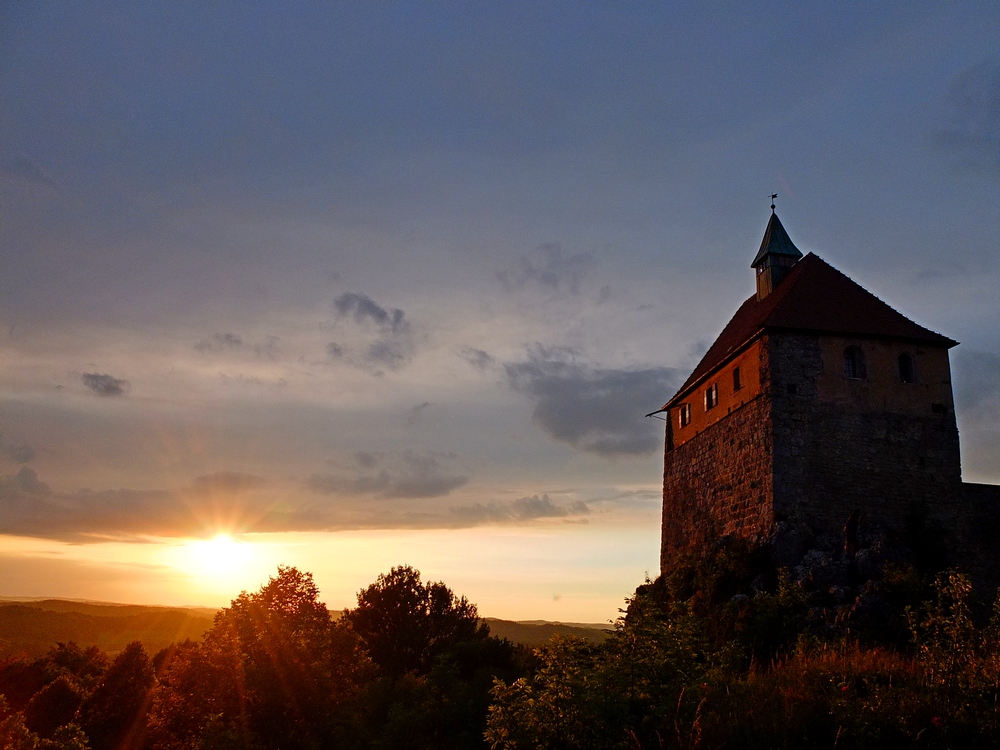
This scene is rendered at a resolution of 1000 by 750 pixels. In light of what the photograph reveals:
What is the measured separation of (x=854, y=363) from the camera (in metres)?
28.3

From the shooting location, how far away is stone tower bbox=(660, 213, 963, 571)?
26.7 meters

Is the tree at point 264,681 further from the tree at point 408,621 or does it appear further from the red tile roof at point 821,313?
the red tile roof at point 821,313

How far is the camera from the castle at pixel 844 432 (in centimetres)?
2670

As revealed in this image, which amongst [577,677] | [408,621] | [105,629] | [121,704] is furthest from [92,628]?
[577,677]

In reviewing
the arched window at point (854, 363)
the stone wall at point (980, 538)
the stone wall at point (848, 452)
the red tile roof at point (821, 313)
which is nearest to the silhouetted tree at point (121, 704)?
the stone wall at point (848, 452)

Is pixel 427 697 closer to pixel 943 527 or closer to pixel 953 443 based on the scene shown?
pixel 943 527

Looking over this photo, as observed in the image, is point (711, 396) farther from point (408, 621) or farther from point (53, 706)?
point (53, 706)

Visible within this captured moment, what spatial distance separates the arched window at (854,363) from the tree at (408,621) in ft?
72.7

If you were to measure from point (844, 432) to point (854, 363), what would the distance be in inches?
114

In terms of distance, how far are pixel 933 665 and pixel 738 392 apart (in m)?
19.5

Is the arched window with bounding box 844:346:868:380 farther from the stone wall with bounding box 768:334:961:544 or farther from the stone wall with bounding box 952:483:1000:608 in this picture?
the stone wall with bounding box 952:483:1000:608

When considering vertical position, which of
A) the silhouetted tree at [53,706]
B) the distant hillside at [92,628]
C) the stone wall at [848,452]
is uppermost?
the stone wall at [848,452]

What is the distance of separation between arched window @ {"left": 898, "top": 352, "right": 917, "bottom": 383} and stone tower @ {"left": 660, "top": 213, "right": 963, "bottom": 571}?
4 cm

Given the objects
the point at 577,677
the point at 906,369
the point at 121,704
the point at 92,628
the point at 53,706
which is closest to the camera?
the point at 577,677
